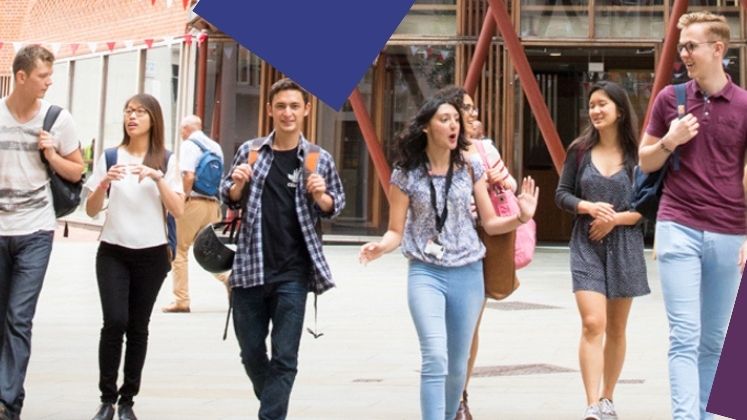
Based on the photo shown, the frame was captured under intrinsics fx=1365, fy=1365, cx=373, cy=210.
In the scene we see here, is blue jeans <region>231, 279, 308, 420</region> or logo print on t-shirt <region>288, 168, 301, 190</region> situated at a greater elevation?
logo print on t-shirt <region>288, 168, 301, 190</region>

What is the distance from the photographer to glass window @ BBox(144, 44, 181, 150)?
27.9 metres

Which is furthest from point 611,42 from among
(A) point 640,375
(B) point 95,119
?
(A) point 640,375

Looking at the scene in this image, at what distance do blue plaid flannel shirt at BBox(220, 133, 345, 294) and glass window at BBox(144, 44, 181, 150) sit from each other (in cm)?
2167

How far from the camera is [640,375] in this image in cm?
894

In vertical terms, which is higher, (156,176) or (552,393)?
(156,176)

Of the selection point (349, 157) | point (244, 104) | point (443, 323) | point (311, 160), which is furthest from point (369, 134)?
point (443, 323)

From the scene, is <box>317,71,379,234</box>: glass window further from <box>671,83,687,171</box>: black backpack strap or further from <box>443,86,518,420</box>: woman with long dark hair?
<box>671,83,687,171</box>: black backpack strap

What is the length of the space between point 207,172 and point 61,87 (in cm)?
2201

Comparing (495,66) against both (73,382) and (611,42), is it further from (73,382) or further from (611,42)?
(73,382)

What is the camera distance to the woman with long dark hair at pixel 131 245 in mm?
6879

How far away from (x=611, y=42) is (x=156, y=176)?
58.0 feet

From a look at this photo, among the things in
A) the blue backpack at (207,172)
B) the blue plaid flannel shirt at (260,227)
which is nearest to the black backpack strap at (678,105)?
the blue plaid flannel shirt at (260,227)

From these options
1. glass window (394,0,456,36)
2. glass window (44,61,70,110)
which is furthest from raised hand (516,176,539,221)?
glass window (44,61,70,110)

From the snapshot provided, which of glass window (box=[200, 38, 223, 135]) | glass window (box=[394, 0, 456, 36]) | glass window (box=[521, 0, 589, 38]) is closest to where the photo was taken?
glass window (box=[521, 0, 589, 38])
